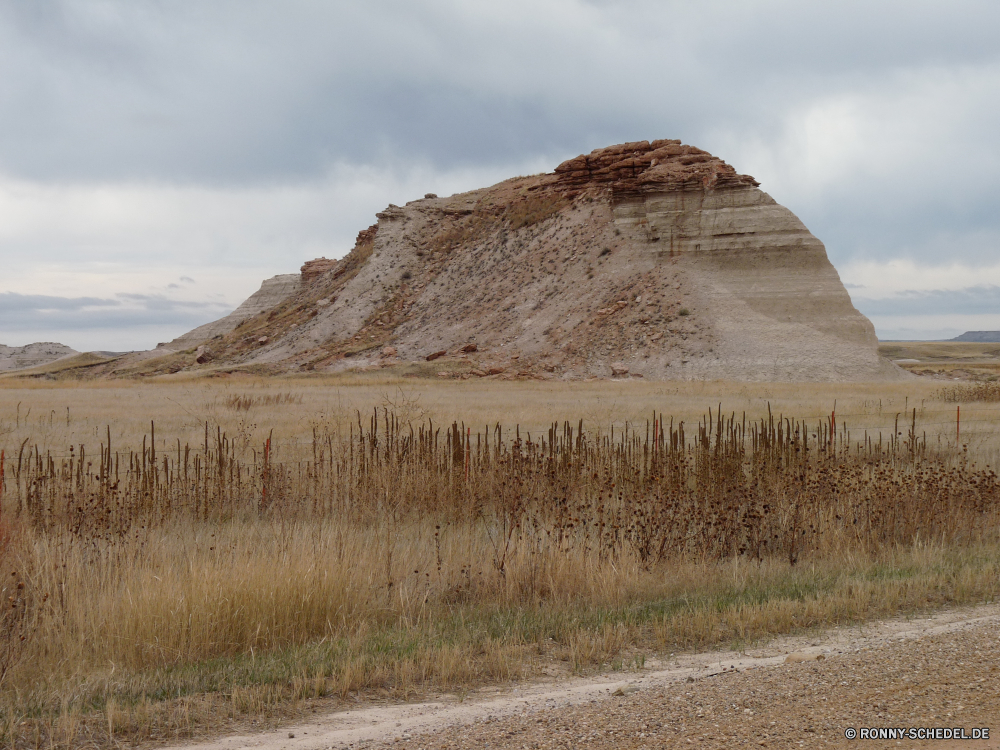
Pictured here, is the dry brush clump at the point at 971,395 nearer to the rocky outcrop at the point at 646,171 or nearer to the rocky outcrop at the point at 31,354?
the rocky outcrop at the point at 646,171

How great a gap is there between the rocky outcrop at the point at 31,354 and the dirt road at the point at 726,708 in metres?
151

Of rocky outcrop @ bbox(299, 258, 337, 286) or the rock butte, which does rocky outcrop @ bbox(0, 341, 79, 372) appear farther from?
the rock butte

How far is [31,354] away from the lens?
142 meters

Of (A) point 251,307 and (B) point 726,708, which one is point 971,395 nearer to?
(B) point 726,708

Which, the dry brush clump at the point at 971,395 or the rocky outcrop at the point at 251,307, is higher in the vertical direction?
the rocky outcrop at the point at 251,307

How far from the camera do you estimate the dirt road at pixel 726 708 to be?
11.1ft

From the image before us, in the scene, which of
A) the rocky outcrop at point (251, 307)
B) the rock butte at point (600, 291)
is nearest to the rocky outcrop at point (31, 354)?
the rocky outcrop at point (251, 307)

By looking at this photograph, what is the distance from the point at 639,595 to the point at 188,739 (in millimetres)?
3548

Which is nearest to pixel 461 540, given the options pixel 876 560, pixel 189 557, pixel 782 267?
pixel 189 557

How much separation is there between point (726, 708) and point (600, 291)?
164 ft

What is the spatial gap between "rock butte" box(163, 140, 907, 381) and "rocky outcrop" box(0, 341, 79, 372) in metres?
82.8

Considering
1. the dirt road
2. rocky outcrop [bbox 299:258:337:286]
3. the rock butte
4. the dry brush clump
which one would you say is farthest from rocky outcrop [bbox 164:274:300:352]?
the dirt road

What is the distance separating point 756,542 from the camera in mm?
7520

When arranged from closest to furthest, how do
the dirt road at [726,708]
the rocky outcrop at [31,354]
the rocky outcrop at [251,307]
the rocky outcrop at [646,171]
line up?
the dirt road at [726,708] → the rocky outcrop at [646,171] → the rocky outcrop at [251,307] → the rocky outcrop at [31,354]
